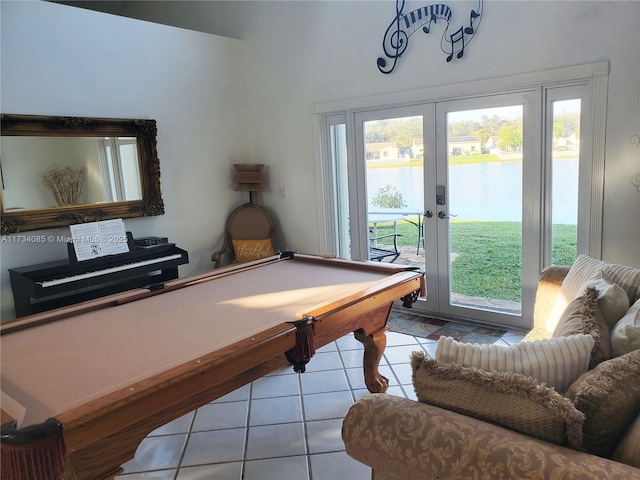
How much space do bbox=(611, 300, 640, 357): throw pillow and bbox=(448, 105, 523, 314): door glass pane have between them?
2199mm

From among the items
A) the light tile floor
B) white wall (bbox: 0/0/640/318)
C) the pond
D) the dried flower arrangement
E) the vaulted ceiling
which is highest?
the vaulted ceiling

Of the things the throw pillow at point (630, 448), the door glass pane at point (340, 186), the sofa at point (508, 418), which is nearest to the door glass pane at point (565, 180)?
the door glass pane at point (340, 186)

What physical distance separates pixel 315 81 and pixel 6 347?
3701 millimetres

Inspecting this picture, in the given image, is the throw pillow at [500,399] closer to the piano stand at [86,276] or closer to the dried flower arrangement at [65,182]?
the piano stand at [86,276]

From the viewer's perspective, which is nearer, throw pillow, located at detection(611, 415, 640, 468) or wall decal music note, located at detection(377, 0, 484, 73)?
throw pillow, located at detection(611, 415, 640, 468)

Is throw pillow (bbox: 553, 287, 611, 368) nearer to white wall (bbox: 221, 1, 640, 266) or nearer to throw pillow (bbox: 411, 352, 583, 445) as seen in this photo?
throw pillow (bbox: 411, 352, 583, 445)

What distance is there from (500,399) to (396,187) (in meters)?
3.33

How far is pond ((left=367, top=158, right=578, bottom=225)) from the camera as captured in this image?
3594 millimetres

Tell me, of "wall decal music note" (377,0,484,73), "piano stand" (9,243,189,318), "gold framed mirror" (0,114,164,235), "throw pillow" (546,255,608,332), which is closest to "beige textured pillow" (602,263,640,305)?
"throw pillow" (546,255,608,332)

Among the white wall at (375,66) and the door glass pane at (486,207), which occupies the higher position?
the white wall at (375,66)

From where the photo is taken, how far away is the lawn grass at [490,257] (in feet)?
12.7

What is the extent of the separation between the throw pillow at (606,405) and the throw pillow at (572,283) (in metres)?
1.14

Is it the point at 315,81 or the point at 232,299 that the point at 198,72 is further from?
the point at 232,299

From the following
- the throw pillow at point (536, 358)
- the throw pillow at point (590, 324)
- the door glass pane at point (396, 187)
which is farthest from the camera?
the door glass pane at point (396, 187)
